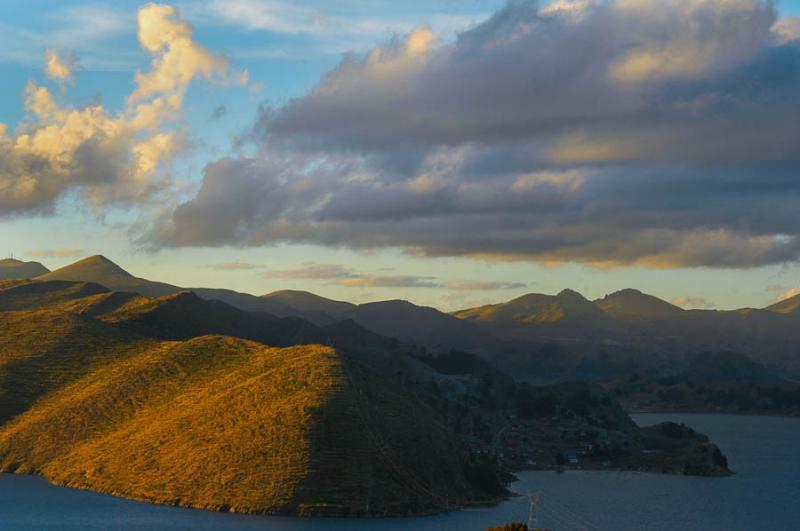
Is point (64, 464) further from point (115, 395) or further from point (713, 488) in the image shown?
point (713, 488)

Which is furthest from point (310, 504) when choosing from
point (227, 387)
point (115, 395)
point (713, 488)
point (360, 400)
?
point (713, 488)

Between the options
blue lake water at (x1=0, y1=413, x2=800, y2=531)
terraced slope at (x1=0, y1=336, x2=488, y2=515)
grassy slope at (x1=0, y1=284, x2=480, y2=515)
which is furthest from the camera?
grassy slope at (x1=0, y1=284, x2=480, y2=515)

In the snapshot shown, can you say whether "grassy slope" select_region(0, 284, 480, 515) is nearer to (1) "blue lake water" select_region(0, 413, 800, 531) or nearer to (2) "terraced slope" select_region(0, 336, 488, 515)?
(2) "terraced slope" select_region(0, 336, 488, 515)

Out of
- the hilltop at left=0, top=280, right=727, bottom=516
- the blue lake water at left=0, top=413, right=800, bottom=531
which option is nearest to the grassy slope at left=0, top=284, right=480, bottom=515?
the hilltop at left=0, top=280, right=727, bottom=516

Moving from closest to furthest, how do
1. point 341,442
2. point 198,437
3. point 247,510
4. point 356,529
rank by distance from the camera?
point 356,529 < point 247,510 < point 341,442 < point 198,437

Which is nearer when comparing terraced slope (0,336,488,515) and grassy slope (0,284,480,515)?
terraced slope (0,336,488,515)

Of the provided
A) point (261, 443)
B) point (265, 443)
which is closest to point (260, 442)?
point (261, 443)
